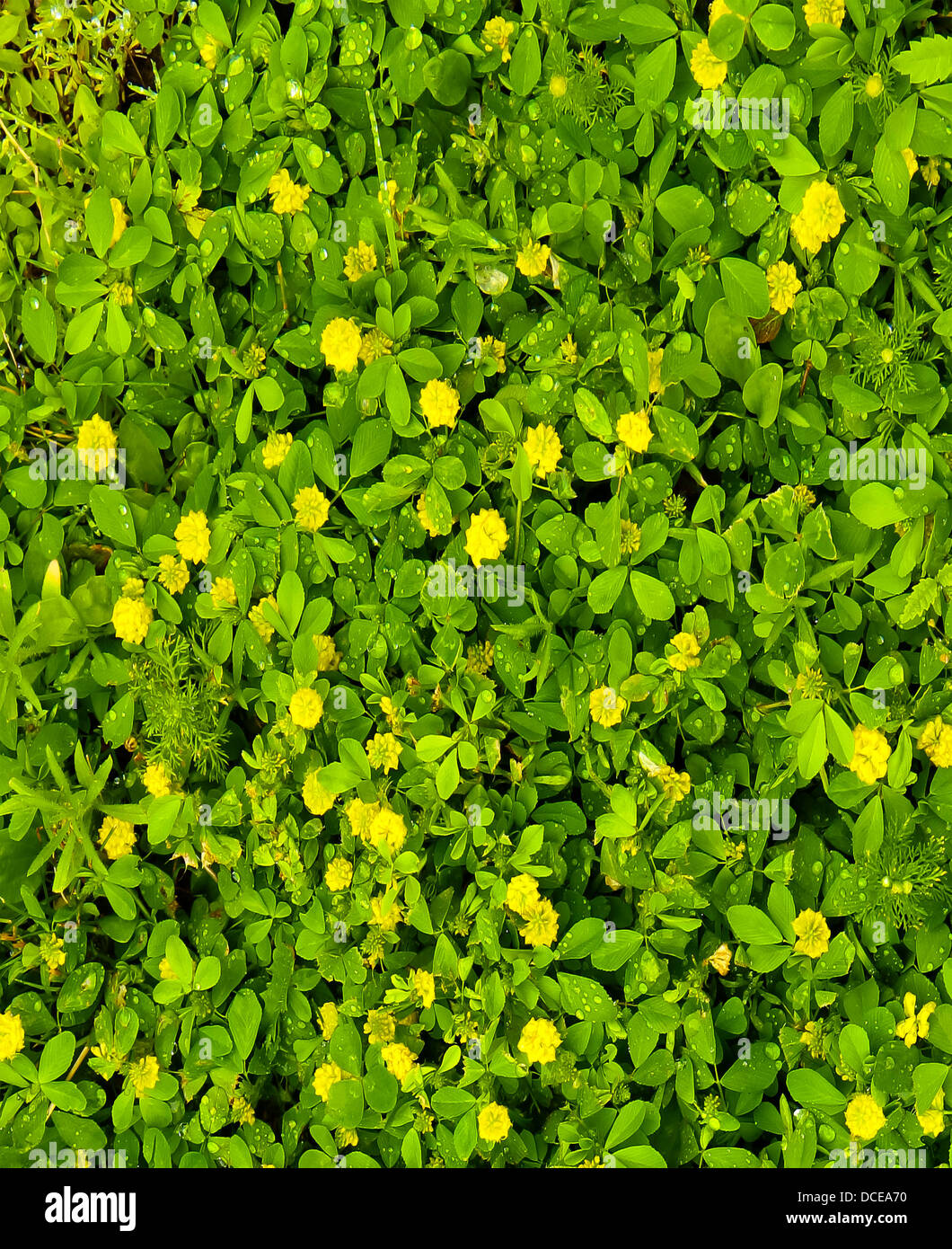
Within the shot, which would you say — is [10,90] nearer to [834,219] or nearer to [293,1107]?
[834,219]

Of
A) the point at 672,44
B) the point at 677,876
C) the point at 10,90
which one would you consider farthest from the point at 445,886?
the point at 10,90

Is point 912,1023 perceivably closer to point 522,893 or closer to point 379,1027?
point 522,893

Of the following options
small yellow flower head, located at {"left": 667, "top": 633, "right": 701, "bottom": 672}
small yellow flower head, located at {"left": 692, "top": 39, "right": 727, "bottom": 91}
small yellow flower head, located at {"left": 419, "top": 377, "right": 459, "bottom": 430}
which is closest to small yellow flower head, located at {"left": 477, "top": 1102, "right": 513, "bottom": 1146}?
small yellow flower head, located at {"left": 667, "top": 633, "right": 701, "bottom": 672}

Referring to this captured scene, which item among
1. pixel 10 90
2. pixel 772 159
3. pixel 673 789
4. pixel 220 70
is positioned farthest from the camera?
pixel 10 90

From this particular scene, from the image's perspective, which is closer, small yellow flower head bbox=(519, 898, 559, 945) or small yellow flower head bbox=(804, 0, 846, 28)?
small yellow flower head bbox=(804, 0, 846, 28)

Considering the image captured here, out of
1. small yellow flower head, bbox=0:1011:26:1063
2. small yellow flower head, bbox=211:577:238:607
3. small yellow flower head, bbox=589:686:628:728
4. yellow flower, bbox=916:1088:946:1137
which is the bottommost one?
small yellow flower head, bbox=0:1011:26:1063

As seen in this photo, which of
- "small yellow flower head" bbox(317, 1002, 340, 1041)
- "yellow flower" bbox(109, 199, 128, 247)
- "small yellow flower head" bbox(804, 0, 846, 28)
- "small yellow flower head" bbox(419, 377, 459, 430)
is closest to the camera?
"small yellow flower head" bbox(804, 0, 846, 28)

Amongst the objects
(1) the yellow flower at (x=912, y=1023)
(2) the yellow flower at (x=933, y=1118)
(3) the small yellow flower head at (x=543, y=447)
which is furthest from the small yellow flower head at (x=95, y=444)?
(2) the yellow flower at (x=933, y=1118)

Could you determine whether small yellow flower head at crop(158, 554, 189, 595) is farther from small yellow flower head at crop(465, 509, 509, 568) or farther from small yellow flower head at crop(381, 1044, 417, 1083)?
small yellow flower head at crop(381, 1044, 417, 1083)

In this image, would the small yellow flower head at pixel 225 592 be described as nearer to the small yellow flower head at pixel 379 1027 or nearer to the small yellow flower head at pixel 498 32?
the small yellow flower head at pixel 379 1027
